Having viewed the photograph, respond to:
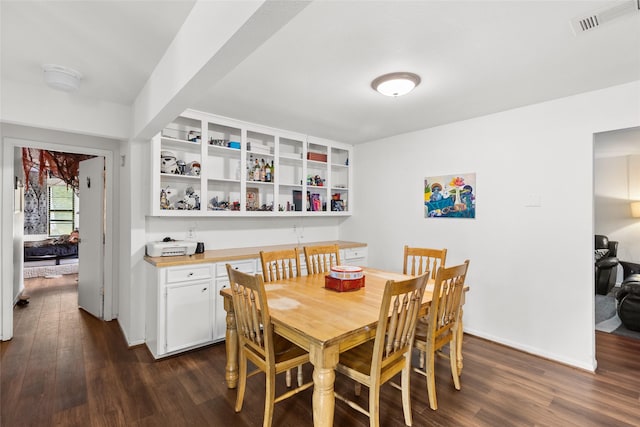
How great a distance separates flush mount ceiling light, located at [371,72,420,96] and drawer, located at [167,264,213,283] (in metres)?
2.14

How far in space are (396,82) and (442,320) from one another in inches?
66.0

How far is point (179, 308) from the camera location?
2.73 meters

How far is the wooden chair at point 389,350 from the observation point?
5.16 feet

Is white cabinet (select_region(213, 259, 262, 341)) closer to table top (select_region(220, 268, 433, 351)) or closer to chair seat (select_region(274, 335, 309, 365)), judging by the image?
table top (select_region(220, 268, 433, 351))

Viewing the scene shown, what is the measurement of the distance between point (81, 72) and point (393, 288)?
103 inches

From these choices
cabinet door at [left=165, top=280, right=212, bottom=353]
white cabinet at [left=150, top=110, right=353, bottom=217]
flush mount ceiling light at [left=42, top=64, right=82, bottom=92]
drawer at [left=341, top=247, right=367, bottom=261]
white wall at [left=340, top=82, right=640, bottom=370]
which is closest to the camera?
flush mount ceiling light at [left=42, top=64, right=82, bottom=92]

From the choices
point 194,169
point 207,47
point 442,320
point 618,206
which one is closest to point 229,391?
point 442,320

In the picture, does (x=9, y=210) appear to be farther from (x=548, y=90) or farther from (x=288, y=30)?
(x=548, y=90)

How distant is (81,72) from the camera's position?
2.27 m

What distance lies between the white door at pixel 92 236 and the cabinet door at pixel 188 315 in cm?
159

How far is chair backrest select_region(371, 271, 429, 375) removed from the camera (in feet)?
5.10

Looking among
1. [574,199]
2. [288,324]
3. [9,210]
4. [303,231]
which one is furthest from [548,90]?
[9,210]

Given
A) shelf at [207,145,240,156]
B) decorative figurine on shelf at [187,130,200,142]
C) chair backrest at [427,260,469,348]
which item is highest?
decorative figurine on shelf at [187,130,200,142]

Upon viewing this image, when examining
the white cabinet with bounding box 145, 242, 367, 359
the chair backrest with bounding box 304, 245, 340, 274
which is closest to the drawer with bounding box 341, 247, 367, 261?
the chair backrest with bounding box 304, 245, 340, 274
